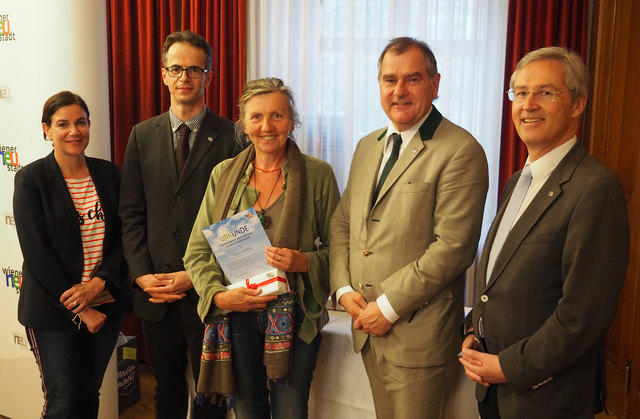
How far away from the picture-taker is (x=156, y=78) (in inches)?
151

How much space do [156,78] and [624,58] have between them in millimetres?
2942

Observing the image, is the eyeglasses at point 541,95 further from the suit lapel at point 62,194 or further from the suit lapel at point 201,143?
the suit lapel at point 62,194

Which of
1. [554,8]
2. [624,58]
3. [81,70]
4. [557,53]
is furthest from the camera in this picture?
[554,8]

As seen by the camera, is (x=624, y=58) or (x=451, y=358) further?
(x=624, y=58)

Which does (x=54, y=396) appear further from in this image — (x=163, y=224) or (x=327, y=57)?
(x=327, y=57)

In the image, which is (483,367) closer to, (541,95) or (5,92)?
(541,95)

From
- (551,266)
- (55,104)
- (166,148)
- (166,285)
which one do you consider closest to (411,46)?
(551,266)

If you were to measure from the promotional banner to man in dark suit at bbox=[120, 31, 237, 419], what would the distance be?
0.66 m

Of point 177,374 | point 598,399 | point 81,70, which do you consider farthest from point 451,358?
point 81,70

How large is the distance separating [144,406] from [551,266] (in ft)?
9.04

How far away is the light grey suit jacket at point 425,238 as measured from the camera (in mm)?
1712

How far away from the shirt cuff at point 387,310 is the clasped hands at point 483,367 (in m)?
0.25

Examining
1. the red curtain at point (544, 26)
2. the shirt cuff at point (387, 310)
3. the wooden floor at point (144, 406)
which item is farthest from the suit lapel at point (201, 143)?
the red curtain at point (544, 26)

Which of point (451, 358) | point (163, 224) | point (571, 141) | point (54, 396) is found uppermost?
point (571, 141)
